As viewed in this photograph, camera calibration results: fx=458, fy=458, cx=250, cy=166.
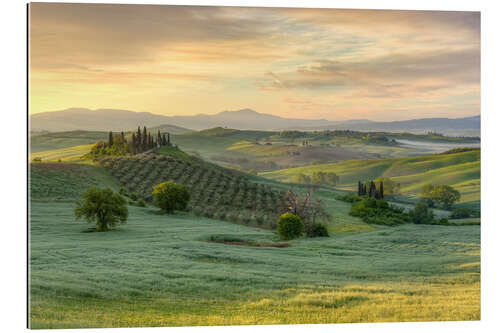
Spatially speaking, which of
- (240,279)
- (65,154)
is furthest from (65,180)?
(240,279)

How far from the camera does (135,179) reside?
2670cm

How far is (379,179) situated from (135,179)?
13725 mm

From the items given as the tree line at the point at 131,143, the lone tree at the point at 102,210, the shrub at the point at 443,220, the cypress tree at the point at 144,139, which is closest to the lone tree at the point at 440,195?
the shrub at the point at 443,220

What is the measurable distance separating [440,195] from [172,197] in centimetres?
1288

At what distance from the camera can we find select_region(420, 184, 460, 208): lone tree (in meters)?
20.1

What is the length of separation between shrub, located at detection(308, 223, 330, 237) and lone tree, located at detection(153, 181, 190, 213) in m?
6.80

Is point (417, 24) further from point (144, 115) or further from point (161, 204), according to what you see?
point (161, 204)

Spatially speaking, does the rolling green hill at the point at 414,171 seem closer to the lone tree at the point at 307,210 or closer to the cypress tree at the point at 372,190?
the cypress tree at the point at 372,190

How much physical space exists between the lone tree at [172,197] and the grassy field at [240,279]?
5.52 meters

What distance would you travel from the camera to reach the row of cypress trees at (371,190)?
2185cm

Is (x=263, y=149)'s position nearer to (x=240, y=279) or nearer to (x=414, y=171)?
(x=414, y=171)

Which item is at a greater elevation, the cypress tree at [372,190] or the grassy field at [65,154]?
the grassy field at [65,154]

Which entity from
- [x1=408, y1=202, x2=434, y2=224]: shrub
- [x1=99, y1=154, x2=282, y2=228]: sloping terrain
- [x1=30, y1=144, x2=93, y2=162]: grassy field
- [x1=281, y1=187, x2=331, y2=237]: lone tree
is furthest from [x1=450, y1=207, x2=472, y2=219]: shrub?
[x1=30, y1=144, x2=93, y2=162]: grassy field
